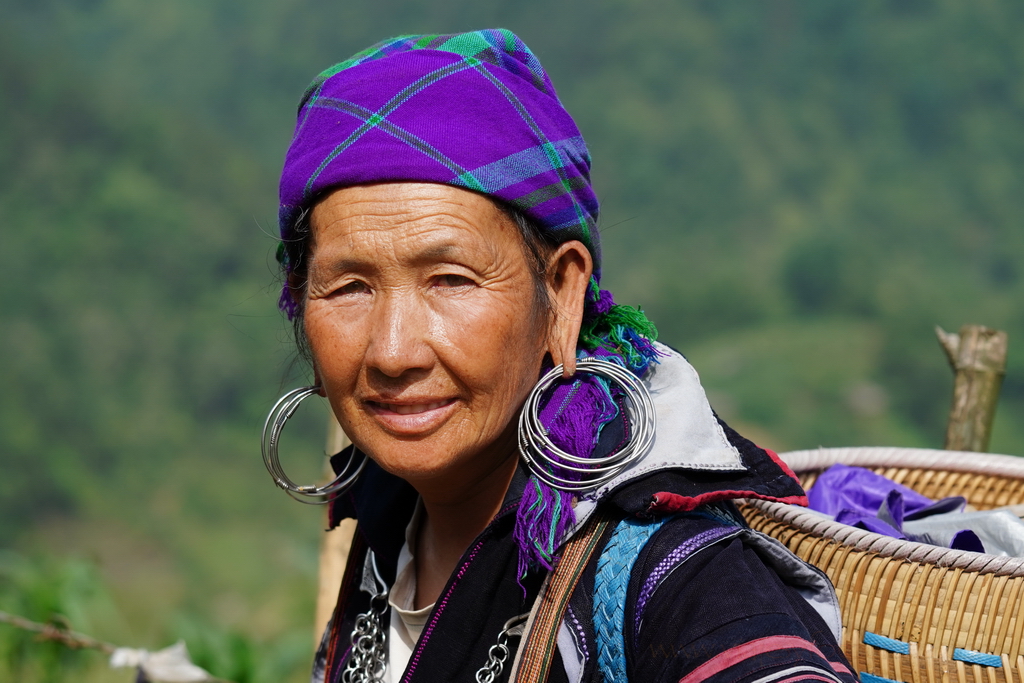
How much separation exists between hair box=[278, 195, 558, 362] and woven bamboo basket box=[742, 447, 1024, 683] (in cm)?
64

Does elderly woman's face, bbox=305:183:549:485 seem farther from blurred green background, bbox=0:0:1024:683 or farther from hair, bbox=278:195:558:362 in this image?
blurred green background, bbox=0:0:1024:683

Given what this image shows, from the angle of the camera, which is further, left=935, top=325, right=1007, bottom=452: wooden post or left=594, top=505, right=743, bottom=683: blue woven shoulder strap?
left=935, top=325, right=1007, bottom=452: wooden post

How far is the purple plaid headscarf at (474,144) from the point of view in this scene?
1504mm

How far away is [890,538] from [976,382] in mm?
1354

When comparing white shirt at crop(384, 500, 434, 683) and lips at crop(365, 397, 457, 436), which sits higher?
lips at crop(365, 397, 457, 436)

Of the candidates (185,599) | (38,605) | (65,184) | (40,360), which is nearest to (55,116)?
(65,184)

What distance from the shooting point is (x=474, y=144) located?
1506 millimetres

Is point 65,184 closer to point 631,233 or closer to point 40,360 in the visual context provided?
point 40,360

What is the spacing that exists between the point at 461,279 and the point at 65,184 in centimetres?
1580

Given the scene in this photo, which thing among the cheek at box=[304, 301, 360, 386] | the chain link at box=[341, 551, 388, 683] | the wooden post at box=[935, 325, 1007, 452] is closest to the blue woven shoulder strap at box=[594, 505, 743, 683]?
the cheek at box=[304, 301, 360, 386]

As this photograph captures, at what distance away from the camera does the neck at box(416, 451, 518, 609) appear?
1778mm

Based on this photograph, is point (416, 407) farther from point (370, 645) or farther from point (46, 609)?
point (46, 609)

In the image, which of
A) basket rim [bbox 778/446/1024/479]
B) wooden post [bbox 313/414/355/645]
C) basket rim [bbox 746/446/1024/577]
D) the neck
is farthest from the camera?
wooden post [bbox 313/414/355/645]

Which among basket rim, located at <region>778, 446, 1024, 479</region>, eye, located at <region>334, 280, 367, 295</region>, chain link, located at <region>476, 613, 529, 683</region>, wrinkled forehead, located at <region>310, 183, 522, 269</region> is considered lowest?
chain link, located at <region>476, 613, 529, 683</region>
